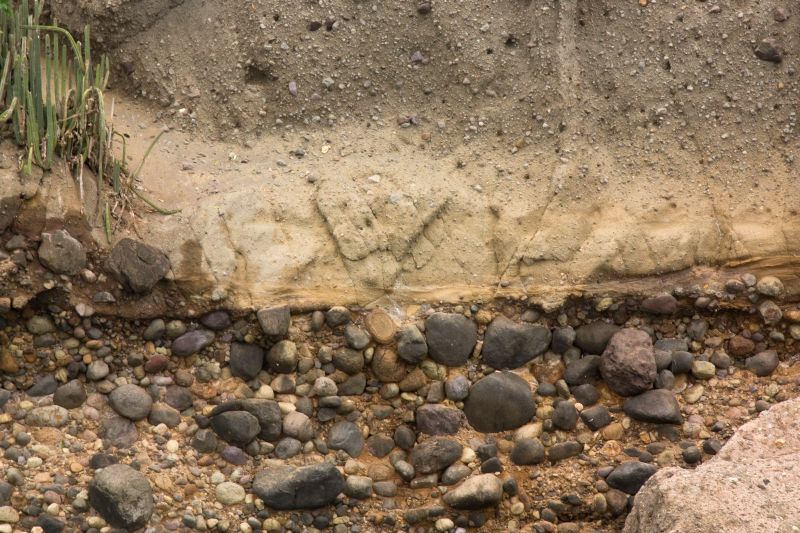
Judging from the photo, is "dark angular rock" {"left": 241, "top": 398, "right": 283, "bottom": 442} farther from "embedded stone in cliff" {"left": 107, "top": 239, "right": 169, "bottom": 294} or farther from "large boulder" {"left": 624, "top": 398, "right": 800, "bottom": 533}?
"large boulder" {"left": 624, "top": 398, "right": 800, "bottom": 533}

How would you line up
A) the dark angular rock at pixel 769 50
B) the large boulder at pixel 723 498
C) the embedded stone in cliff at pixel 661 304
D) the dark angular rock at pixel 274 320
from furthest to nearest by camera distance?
1. the dark angular rock at pixel 769 50
2. the embedded stone in cliff at pixel 661 304
3. the dark angular rock at pixel 274 320
4. the large boulder at pixel 723 498

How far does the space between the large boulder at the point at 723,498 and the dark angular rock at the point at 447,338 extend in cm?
96

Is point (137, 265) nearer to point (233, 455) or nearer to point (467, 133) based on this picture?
point (233, 455)

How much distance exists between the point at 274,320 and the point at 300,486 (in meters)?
0.62

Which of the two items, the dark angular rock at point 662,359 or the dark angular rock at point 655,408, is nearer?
the dark angular rock at point 655,408

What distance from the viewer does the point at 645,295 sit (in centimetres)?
425

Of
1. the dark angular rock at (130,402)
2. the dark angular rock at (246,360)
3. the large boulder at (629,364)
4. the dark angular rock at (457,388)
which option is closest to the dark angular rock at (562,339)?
the large boulder at (629,364)

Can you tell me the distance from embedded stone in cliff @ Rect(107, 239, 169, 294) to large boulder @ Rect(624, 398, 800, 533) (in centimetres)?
186

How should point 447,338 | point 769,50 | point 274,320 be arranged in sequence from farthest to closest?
1. point 769,50
2. point 447,338
3. point 274,320

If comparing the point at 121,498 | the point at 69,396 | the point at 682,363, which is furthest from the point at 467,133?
the point at 121,498

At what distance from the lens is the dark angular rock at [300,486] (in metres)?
3.76

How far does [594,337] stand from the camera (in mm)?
4207

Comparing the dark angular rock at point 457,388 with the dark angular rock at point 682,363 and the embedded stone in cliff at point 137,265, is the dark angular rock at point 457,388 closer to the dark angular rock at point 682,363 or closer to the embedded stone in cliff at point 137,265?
the dark angular rock at point 682,363

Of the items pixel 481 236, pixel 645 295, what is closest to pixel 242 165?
pixel 481 236
